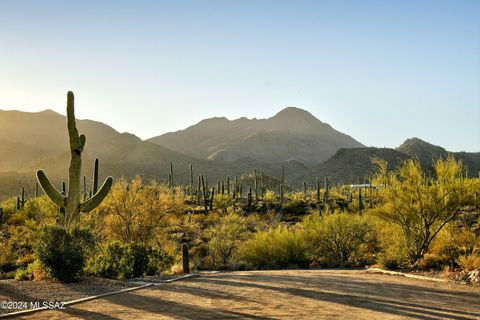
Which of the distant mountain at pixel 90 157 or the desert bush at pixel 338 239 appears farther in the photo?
the distant mountain at pixel 90 157

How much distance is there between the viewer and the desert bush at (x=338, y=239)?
93.1 feet

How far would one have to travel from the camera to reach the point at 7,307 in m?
10.8

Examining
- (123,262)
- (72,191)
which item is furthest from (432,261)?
(72,191)

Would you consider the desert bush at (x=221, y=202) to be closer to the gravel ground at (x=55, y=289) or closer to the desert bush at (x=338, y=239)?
the desert bush at (x=338, y=239)

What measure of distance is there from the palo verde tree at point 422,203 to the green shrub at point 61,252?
13.4 meters

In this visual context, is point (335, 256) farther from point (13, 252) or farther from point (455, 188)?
point (13, 252)

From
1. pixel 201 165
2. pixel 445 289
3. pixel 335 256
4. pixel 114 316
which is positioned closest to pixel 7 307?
pixel 114 316

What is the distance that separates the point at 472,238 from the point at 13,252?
2454 centimetres

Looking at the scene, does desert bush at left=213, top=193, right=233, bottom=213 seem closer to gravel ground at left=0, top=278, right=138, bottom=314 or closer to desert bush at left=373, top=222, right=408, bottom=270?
desert bush at left=373, top=222, right=408, bottom=270

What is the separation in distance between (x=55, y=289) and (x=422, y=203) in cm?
1516

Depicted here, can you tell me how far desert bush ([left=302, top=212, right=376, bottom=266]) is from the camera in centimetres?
2839

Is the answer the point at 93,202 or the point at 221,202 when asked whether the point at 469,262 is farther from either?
the point at 221,202

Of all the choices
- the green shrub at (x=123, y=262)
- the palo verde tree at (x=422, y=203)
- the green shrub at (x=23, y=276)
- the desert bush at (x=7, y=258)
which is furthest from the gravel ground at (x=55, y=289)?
the desert bush at (x=7, y=258)

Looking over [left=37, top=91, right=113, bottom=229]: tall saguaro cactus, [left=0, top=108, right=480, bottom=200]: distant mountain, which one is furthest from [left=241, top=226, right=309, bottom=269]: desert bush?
[left=0, top=108, right=480, bottom=200]: distant mountain
